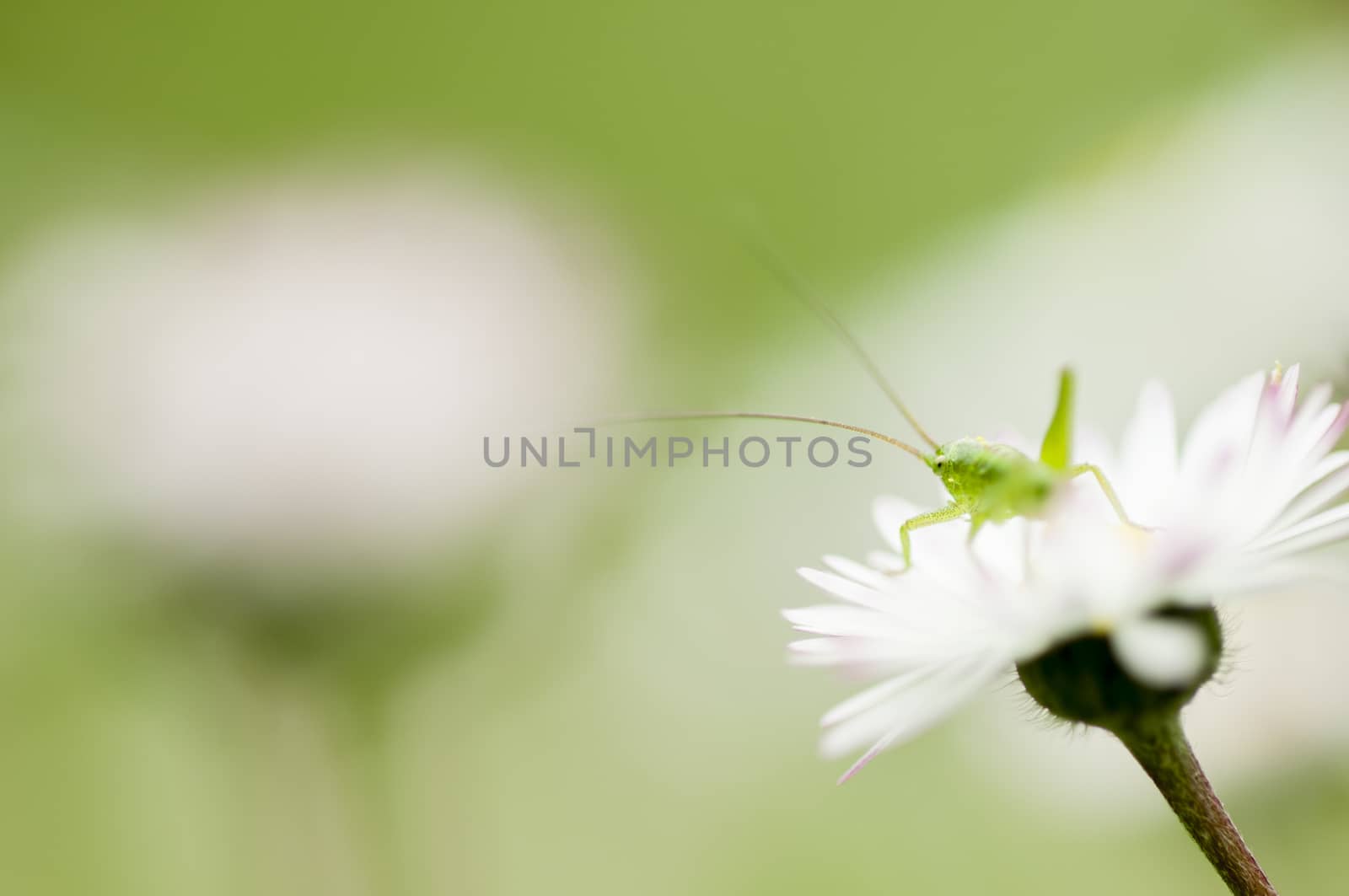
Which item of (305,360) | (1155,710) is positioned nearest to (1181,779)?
(1155,710)

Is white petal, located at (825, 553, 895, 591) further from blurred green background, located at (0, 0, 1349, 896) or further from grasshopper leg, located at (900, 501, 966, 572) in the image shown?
blurred green background, located at (0, 0, 1349, 896)

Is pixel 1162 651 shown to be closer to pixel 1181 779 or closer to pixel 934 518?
pixel 1181 779

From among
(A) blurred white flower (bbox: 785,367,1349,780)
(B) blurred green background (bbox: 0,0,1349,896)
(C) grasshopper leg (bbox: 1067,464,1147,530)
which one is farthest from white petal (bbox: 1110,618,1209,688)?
(B) blurred green background (bbox: 0,0,1349,896)

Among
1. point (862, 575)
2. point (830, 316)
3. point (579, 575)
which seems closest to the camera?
point (862, 575)

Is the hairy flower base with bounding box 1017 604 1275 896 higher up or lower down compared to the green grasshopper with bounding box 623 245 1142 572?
lower down

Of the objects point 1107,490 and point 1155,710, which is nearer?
point 1155,710

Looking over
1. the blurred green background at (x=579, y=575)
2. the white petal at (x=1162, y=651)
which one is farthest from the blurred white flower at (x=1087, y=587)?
the blurred green background at (x=579, y=575)
